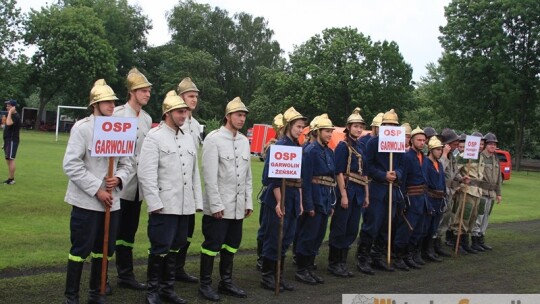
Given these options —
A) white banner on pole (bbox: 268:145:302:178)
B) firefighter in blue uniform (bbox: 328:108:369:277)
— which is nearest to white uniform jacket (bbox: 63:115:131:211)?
white banner on pole (bbox: 268:145:302:178)

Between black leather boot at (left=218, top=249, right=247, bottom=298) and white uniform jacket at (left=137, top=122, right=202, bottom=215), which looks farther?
black leather boot at (left=218, top=249, right=247, bottom=298)

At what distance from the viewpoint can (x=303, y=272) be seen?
8.49m

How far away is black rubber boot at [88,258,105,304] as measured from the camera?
6445 millimetres

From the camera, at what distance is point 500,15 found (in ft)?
162

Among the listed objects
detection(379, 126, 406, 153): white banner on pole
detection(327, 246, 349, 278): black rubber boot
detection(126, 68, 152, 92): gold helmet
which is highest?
detection(126, 68, 152, 92): gold helmet

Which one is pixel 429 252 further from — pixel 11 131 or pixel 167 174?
pixel 11 131

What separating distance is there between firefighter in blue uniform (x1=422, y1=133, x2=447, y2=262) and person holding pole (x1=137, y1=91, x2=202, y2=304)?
17.0ft

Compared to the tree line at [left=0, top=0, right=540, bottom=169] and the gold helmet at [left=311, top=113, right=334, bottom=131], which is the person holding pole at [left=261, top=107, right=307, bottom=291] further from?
the tree line at [left=0, top=0, right=540, bottom=169]

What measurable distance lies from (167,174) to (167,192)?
204 millimetres

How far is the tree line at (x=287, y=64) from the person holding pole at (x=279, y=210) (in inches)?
1707

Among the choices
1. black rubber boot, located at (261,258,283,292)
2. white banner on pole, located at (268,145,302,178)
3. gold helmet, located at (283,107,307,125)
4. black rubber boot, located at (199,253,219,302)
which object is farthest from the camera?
gold helmet, located at (283,107,307,125)

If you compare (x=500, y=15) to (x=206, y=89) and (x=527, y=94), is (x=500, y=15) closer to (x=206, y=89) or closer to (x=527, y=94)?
(x=527, y=94)

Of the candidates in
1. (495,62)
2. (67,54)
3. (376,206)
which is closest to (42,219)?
(376,206)

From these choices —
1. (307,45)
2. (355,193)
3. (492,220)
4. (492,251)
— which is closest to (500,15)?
(307,45)
